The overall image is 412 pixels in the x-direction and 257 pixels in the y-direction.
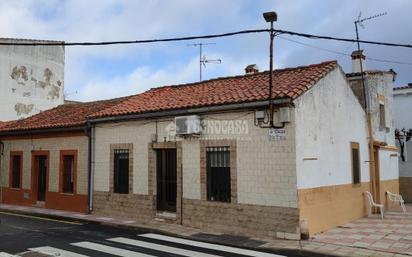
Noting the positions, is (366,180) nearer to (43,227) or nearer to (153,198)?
(153,198)

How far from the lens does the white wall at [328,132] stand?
11.2 metres

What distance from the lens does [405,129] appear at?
21781 millimetres

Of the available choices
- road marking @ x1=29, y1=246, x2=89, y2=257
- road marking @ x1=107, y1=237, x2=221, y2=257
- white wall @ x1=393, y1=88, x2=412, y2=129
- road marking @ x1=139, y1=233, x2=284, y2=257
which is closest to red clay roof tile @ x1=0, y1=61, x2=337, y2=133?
road marking @ x1=139, y1=233, x2=284, y2=257

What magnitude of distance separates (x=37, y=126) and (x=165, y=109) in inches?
301

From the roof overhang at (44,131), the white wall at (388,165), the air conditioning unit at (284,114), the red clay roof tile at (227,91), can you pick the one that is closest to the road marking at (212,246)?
the air conditioning unit at (284,114)

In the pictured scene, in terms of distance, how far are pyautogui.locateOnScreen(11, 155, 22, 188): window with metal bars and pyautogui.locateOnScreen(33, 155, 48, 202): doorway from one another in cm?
138

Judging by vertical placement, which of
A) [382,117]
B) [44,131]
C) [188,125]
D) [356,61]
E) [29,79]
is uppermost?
[29,79]

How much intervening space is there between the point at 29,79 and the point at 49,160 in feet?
34.0

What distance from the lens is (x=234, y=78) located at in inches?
608

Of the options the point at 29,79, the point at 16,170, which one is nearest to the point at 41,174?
the point at 16,170

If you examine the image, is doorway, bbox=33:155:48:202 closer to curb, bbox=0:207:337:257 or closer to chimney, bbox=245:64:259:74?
curb, bbox=0:207:337:257

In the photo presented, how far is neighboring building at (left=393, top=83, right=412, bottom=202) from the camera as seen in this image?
835 inches

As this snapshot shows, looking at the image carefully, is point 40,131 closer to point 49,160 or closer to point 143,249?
point 49,160

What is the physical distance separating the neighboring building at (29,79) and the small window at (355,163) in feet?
63.6
